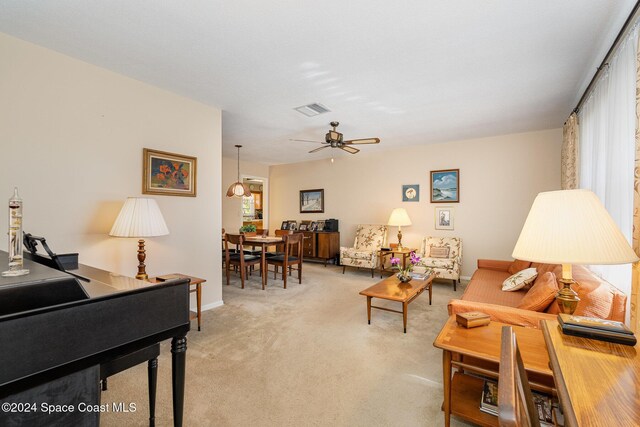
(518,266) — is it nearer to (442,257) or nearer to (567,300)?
(442,257)

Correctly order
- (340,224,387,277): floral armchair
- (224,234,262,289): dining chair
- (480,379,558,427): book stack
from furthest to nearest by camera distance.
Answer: (340,224,387,277): floral armchair
(224,234,262,289): dining chair
(480,379,558,427): book stack

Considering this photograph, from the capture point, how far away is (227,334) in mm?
2871

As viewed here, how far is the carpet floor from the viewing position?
1756mm

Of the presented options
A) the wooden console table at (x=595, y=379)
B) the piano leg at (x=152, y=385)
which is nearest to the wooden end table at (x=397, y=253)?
the wooden console table at (x=595, y=379)

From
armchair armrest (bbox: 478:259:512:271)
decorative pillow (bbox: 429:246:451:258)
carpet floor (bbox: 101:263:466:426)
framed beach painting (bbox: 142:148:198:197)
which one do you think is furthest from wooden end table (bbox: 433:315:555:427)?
decorative pillow (bbox: 429:246:451:258)

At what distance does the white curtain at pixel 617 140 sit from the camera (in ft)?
6.43

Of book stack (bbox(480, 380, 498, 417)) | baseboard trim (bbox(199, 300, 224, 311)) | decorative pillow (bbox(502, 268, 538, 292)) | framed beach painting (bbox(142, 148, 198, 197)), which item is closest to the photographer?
book stack (bbox(480, 380, 498, 417))

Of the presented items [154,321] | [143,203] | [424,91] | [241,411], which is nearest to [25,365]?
[154,321]

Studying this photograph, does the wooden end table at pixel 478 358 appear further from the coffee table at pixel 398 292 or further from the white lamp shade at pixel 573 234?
the coffee table at pixel 398 292

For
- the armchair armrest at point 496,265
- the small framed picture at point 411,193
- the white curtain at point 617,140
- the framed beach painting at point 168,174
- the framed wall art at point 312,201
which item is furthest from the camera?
the framed wall art at point 312,201

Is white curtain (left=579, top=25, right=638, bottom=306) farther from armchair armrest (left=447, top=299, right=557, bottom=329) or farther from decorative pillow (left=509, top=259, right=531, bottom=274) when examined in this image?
decorative pillow (left=509, top=259, right=531, bottom=274)

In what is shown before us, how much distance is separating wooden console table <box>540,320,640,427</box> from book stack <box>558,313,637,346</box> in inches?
0.8

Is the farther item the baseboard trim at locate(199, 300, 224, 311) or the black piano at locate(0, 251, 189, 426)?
the baseboard trim at locate(199, 300, 224, 311)

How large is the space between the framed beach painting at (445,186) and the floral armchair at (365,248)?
1225 mm
